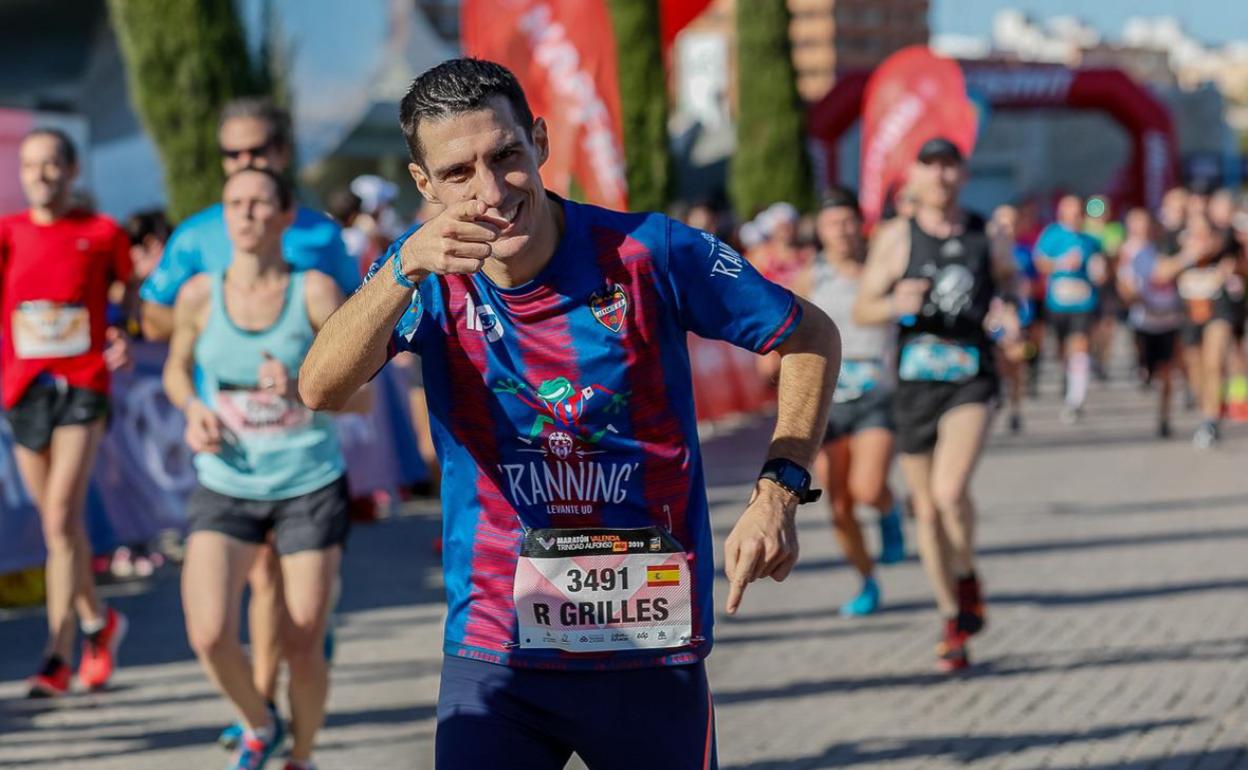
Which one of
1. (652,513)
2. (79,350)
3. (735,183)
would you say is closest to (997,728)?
(652,513)

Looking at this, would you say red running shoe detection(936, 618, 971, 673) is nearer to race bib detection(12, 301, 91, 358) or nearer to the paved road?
the paved road

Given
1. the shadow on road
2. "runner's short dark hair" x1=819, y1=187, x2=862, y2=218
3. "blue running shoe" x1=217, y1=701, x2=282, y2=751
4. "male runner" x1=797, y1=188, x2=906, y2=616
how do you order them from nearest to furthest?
"blue running shoe" x1=217, y1=701, x2=282, y2=751, the shadow on road, "male runner" x1=797, y1=188, x2=906, y2=616, "runner's short dark hair" x1=819, y1=187, x2=862, y2=218

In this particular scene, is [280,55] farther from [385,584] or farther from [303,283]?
[303,283]

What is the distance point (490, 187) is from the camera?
3086 millimetres

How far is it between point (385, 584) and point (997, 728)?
425 centimetres

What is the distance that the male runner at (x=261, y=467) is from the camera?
5.61 meters

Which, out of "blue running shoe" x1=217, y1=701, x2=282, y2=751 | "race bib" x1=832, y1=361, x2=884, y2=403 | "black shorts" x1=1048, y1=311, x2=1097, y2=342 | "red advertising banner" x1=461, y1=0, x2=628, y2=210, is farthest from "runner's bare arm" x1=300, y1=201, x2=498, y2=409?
"black shorts" x1=1048, y1=311, x2=1097, y2=342

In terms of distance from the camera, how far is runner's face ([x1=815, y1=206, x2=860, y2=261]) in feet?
30.7

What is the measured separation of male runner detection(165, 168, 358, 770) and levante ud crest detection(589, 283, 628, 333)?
2376mm

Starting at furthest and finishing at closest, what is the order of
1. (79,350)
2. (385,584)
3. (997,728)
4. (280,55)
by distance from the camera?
(280,55) < (385,584) < (79,350) < (997,728)

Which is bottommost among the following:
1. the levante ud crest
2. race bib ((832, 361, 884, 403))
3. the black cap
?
race bib ((832, 361, 884, 403))

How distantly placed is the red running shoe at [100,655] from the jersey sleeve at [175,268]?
1803 mm

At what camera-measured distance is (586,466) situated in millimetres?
3449

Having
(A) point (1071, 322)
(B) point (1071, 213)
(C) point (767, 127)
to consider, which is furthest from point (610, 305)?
(C) point (767, 127)
